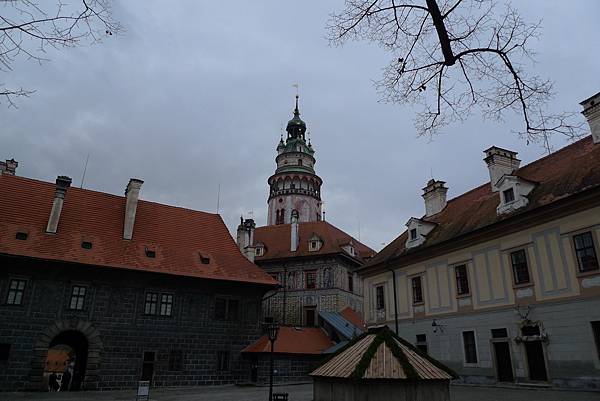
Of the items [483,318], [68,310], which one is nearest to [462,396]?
[483,318]

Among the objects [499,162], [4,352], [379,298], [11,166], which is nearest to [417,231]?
[379,298]

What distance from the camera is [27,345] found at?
19.2 m

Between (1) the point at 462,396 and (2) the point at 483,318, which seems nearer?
(1) the point at 462,396

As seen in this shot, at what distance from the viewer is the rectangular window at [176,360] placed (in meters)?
22.3

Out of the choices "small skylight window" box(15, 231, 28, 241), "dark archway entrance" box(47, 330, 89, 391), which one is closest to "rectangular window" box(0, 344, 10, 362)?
"dark archway entrance" box(47, 330, 89, 391)

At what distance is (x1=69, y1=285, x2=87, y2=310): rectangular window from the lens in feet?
68.4

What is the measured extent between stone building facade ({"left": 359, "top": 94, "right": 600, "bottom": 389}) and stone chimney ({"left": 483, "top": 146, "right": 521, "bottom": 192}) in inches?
2.1

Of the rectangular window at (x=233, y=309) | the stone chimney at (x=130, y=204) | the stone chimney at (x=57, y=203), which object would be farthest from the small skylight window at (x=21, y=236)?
the rectangular window at (x=233, y=309)

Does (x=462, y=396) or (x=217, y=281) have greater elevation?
(x=217, y=281)

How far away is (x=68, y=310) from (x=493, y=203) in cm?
2013

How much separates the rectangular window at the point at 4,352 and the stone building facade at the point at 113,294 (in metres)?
0.04

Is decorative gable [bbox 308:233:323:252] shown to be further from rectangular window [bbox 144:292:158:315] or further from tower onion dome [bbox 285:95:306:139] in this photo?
tower onion dome [bbox 285:95:306:139]

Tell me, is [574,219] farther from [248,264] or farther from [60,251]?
[60,251]

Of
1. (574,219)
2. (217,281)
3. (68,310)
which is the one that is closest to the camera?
(574,219)
